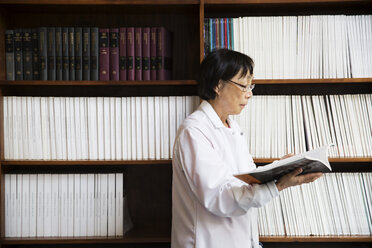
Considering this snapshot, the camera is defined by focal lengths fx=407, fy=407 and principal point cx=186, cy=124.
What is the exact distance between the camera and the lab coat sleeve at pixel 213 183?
1336 millimetres

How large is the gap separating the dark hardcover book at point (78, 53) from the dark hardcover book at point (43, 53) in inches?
5.8

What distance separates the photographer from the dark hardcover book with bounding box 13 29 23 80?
201 centimetres

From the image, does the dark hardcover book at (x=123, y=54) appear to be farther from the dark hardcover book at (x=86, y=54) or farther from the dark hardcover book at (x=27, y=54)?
the dark hardcover book at (x=27, y=54)

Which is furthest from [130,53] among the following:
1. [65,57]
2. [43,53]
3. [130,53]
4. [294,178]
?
[294,178]

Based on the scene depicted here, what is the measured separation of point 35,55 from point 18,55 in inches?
3.1

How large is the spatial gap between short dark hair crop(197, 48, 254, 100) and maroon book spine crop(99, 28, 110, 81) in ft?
1.93

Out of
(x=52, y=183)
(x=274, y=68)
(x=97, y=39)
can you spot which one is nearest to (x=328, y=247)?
(x=274, y=68)

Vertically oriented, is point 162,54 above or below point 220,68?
above

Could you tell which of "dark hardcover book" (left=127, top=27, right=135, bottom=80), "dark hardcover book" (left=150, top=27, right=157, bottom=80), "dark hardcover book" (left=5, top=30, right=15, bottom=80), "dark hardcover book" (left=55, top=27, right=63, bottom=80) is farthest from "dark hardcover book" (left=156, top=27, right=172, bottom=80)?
"dark hardcover book" (left=5, top=30, right=15, bottom=80)

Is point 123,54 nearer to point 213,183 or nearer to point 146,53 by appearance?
point 146,53

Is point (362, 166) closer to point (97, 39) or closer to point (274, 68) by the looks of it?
point (274, 68)

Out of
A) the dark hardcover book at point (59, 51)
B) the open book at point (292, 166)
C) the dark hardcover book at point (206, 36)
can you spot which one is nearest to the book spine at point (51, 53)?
the dark hardcover book at point (59, 51)

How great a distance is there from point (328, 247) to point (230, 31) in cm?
128

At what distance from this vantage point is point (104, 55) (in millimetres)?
2006
